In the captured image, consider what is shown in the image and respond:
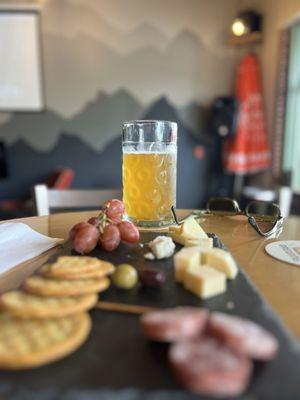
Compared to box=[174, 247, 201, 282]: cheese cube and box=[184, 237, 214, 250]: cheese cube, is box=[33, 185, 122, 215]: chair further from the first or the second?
box=[174, 247, 201, 282]: cheese cube

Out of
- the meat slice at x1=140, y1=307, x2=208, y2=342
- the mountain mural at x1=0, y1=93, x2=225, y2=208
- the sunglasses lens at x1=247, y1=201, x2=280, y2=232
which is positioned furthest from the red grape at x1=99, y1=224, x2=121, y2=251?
the mountain mural at x1=0, y1=93, x2=225, y2=208

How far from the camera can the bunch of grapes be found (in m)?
0.73

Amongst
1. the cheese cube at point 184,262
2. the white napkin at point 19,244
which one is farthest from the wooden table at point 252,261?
the cheese cube at point 184,262

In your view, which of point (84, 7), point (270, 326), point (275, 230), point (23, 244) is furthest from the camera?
point (84, 7)

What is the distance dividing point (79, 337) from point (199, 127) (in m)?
3.50

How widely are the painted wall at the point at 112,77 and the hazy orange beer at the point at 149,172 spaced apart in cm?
268

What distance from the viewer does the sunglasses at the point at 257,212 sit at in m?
1.00

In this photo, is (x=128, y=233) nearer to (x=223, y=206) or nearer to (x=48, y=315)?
(x=48, y=315)

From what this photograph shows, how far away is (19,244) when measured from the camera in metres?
0.84

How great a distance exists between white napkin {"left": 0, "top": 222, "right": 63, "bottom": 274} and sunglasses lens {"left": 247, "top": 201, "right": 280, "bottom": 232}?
0.63 meters

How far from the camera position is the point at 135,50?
3.59m

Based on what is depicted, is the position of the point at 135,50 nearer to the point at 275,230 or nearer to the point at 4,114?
the point at 4,114

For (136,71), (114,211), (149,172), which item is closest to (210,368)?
(114,211)

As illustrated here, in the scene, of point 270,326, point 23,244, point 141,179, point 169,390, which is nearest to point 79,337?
point 169,390
